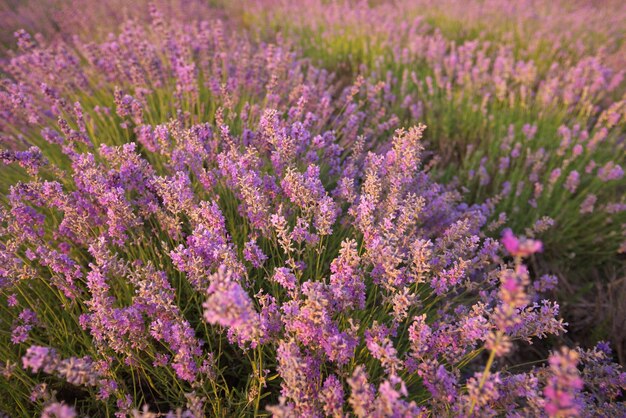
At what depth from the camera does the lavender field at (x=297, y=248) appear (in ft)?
4.63

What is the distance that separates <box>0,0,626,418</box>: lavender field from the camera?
1.41 m

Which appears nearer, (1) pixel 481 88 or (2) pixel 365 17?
(1) pixel 481 88

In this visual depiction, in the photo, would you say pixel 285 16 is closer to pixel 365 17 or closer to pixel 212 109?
pixel 365 17

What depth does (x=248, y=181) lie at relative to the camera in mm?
1651

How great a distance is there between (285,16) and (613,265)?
6.08m

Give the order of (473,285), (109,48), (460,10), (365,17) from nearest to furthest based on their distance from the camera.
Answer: (473,285), (109,48), (365,17), (460,10)

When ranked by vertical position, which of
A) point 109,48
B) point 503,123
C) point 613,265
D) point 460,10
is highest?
point 109,48

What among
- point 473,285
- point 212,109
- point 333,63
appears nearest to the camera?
point 473,285

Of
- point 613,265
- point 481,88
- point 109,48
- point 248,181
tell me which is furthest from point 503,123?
point 109,48

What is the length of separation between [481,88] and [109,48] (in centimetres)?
372

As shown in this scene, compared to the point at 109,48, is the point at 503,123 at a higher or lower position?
lower

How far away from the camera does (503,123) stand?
392cm

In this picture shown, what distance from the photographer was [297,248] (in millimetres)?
2172

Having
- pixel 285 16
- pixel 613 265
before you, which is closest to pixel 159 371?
pixel 613 265
